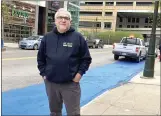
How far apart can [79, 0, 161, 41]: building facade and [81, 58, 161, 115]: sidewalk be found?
2528 inches

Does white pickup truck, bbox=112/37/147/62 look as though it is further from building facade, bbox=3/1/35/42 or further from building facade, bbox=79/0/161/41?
building facade, bbox=79/0/161/41

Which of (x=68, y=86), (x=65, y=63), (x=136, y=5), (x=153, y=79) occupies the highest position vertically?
(x=136, y=5)

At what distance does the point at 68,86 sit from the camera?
4.38m

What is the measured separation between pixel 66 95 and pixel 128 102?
3.34 meters

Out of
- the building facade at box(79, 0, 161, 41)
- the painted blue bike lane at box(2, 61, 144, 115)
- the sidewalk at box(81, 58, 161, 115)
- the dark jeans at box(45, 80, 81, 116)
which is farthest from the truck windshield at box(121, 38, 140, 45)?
the building facade at box(79, 0, 161, 41)

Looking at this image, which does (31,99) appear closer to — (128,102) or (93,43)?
(128,102)

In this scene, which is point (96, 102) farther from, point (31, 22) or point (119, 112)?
point (31, 22)

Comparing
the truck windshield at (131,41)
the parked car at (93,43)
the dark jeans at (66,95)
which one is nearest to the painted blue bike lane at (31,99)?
the dark jeans at (66,95)

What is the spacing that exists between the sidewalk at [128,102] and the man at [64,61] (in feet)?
6.24

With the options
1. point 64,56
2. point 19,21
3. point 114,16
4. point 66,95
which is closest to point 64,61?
point 64,56

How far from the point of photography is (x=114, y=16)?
3644 inches

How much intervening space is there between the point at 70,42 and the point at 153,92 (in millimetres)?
5289

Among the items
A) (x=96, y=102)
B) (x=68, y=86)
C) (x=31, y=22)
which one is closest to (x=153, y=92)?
(x=96, y=102)

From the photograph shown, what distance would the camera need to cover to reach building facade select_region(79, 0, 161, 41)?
81250mm
